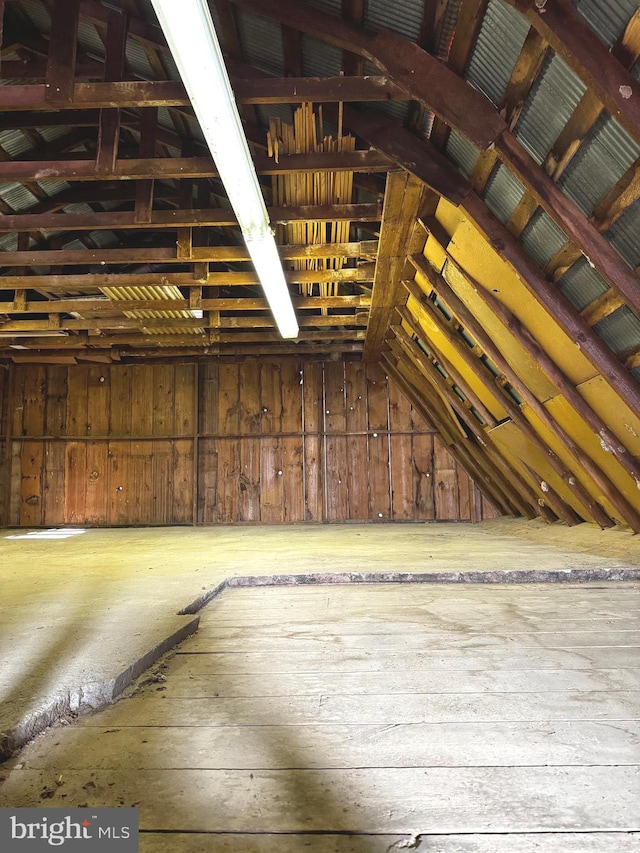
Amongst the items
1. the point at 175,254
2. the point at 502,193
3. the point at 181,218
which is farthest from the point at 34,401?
the point at 502,193

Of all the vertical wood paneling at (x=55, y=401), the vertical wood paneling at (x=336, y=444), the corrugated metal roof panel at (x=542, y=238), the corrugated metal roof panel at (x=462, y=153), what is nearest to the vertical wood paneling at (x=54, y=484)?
the vertical wood paneling at (x=55, y=401)

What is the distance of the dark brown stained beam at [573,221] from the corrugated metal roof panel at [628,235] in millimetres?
101

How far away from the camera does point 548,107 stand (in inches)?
101

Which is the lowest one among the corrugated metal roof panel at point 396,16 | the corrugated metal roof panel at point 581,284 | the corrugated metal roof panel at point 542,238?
the corrugated metal roof panel at point 581,284

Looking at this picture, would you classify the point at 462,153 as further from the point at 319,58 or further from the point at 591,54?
the point at 591,54

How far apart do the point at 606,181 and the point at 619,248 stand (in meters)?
0.36

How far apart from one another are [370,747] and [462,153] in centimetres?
316

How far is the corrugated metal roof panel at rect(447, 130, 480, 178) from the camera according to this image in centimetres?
317

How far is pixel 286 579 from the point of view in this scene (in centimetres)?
373

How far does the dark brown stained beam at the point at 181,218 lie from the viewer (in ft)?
13.9

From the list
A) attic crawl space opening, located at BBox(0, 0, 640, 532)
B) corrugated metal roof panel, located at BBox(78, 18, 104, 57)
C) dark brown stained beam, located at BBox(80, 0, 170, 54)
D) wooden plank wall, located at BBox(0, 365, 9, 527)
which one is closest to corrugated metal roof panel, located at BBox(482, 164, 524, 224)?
attic crawl space opening, located at BBox(0, 0, 640, 532)

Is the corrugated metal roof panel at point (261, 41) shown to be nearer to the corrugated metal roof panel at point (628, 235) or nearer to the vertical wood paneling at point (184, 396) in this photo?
the corrugated metal roof panel at point (628, 235)

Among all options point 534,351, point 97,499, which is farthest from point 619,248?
point 97,499

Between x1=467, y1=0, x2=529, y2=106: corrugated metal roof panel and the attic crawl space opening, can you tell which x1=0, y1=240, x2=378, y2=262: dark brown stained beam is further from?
x1=467, y1=0, x2=529, y2=106: corrugated metal roof panel
